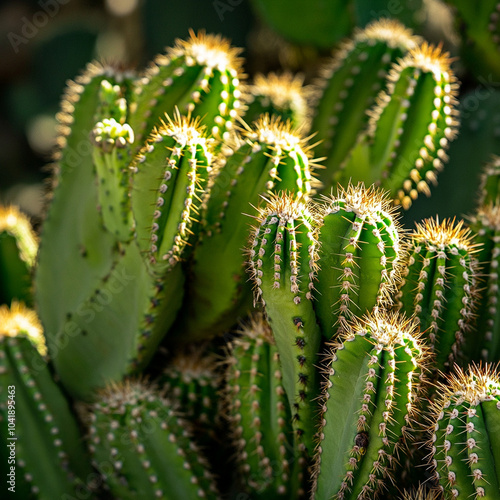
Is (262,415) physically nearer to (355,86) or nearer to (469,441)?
(469,441)

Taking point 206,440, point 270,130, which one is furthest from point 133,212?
point 206,440

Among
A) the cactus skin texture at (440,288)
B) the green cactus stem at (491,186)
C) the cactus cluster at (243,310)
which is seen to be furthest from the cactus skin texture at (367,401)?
the green cactus stem at (491,186)

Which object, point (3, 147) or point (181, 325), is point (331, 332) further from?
point (3, 147)

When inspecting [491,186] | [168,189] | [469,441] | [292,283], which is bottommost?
[469,441]

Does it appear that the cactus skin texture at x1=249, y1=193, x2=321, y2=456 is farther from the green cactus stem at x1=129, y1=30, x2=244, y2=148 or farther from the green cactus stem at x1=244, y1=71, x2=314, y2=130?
the green cactus stem at x1=244, y1=71, x2=314, y2=130

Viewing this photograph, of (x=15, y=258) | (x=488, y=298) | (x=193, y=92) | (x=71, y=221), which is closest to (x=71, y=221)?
(x=71, y=221)

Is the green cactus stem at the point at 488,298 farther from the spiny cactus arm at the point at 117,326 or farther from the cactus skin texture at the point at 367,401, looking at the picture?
the spiny cactus arm at the point at 117,326

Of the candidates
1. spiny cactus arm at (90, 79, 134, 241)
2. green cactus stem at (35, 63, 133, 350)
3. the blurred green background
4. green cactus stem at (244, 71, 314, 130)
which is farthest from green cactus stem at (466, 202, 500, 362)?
green cactus stem at (35, 63, 133, 350)
